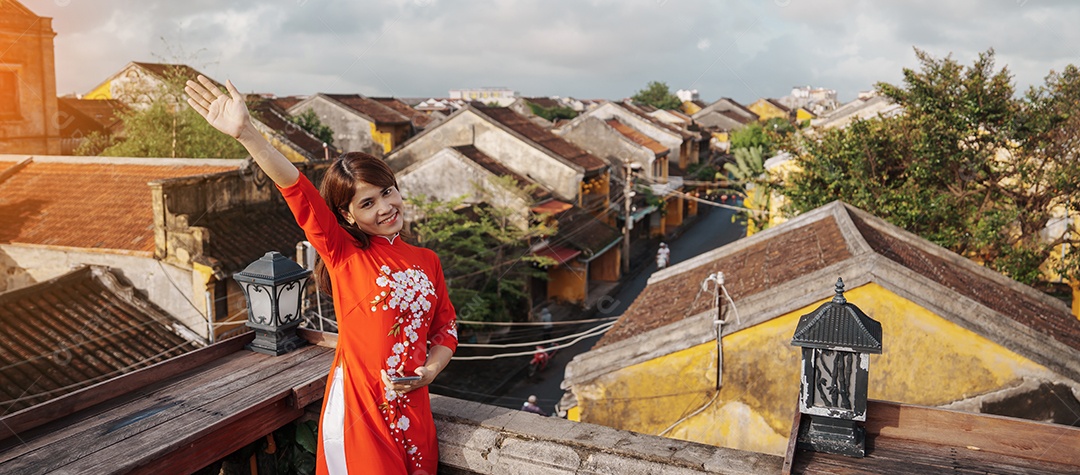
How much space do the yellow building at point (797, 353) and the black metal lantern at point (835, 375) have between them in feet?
11.3

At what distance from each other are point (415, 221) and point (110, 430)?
52.5 feet

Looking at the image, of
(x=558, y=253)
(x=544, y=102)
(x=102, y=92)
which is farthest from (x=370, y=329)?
(x=544, y=102)

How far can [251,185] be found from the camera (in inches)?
531

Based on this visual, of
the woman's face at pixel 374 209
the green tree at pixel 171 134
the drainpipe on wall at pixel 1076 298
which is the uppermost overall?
the green tree at pixel 171 134

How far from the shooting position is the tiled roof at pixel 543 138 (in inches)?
1043

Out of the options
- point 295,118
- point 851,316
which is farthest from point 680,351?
point 295,118

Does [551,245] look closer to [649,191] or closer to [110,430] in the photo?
[649,191]

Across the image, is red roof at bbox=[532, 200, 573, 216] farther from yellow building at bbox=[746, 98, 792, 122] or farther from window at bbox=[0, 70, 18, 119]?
yellow building at bbox=[746, 98, 792, 122]

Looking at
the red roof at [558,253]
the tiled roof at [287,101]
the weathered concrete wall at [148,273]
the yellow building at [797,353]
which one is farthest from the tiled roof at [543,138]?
the yellow building at [797,353]

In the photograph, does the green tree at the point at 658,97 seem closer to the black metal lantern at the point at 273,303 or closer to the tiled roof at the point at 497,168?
the tiled roof at the point at 497,168

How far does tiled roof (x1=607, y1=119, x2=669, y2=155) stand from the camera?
34.1 metres

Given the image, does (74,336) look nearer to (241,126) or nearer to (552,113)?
(241,126)

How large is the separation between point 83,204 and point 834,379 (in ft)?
44.6

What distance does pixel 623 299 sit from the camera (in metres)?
24.5
